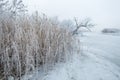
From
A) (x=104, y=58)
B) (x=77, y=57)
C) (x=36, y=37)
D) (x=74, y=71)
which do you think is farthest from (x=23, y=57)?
(x=104, y=58)

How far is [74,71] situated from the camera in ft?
6.53

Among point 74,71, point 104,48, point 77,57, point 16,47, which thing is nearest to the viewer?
point 16,47

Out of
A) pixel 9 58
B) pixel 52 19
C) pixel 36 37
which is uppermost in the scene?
pixel 52 19

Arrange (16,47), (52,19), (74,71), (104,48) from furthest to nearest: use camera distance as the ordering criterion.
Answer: (104,48), (52,19), (74,71), (16,47)

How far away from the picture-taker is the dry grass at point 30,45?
1.90 metres

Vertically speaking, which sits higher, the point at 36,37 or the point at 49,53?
the point at 36,37

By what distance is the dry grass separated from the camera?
1.90m

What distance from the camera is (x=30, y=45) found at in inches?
78.7

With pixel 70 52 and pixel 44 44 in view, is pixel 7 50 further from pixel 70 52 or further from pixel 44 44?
pixel 70 52

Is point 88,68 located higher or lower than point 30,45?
lower

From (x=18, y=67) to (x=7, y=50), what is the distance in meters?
0.18

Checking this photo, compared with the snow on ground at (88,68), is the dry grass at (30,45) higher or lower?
higher

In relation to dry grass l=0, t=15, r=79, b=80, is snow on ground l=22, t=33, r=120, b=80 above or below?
below

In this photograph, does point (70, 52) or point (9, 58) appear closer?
point (9, 58)
